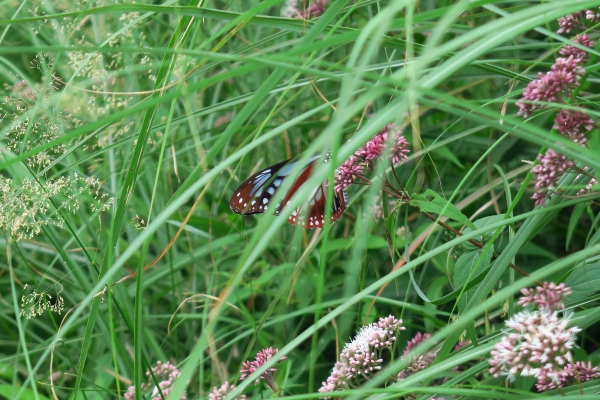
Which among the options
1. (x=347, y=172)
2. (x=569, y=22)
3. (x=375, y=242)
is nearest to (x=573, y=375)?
(x=347, y=172)

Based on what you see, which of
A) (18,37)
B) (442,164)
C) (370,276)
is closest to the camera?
(370,276)

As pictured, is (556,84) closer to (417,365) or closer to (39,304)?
(417,365)

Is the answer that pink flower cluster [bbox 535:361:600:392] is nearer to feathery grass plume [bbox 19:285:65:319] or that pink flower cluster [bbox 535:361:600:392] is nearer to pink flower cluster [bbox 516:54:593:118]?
pink flower cluster [bbox 516:54:593:118]

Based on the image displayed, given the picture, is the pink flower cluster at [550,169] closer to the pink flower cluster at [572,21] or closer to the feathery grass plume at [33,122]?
the pink flower cluster at [572,21]

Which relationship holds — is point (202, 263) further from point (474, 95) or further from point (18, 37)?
point (18, 37)

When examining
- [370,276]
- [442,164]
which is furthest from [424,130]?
[370,276]
